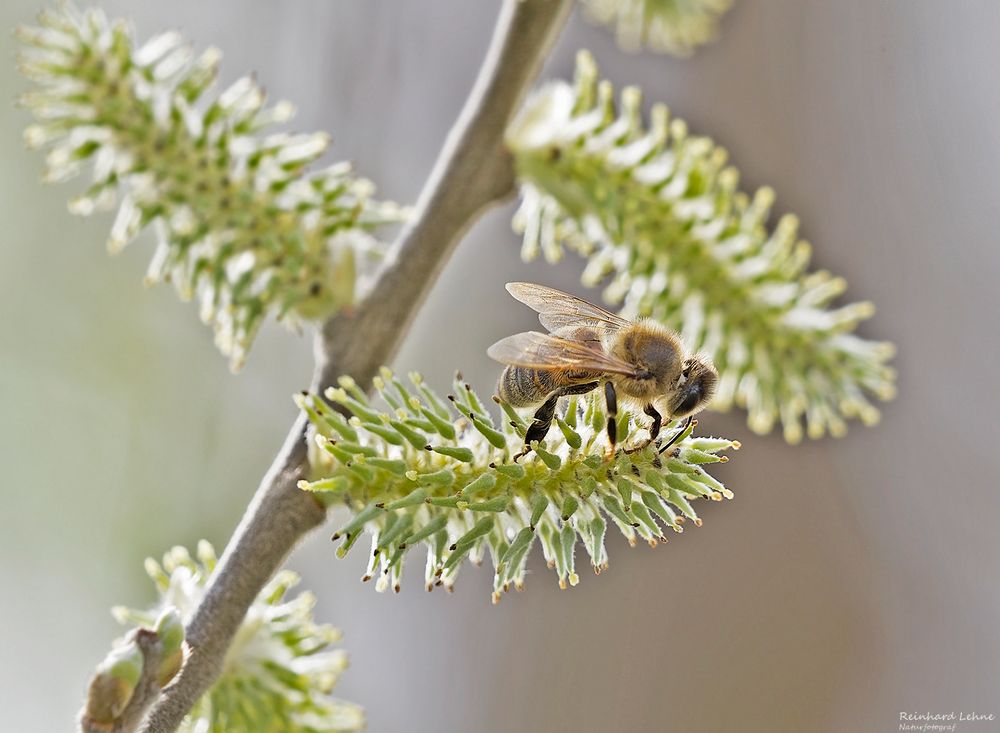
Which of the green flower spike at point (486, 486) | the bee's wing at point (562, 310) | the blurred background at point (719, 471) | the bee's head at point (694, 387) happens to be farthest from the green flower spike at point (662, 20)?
the blurred background at point (719, 471)

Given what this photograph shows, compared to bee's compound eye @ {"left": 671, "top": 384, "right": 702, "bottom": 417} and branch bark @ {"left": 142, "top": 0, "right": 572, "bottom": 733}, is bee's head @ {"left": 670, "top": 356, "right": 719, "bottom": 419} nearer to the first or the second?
bee's compound eye @ {"left": 671, "top": 384, "right": 702, "bottom": 417}

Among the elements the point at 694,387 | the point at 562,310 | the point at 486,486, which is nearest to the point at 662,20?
the point at 562,310

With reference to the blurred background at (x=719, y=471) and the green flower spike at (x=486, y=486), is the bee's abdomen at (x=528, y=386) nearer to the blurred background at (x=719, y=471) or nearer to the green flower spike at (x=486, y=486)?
the green flower spike at (x=486, y=486)

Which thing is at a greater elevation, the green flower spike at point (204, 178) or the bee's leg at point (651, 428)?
the green flower spike at point (204, 178)

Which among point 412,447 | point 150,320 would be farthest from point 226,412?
point 412,447

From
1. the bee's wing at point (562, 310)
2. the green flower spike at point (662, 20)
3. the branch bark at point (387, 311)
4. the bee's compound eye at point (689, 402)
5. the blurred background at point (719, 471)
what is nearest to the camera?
the branch bark at point (387, 311)

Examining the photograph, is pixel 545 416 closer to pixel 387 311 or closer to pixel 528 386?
pixel 528 386
